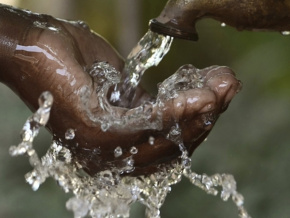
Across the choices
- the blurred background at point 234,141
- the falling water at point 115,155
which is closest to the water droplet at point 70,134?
the falling water at point 115,155

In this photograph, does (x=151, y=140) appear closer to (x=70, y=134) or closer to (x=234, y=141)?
(x=70, y=134)

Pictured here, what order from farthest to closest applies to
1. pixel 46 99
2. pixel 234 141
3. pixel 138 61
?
pixel 234 141 < pixel 138 61 < pixel 46 99

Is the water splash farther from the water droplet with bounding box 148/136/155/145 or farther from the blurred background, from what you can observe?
the blurred background

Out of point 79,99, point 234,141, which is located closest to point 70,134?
point 79,99

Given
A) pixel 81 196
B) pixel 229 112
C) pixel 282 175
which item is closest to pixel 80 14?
pixel 229 112

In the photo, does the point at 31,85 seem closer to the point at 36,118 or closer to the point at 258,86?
the point at 36,118

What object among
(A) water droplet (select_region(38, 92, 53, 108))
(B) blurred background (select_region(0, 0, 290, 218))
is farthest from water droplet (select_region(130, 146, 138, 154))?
(B) blurred background (select_region(0, 0, 290, 218))

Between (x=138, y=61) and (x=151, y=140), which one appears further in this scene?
(x=138, y=61)

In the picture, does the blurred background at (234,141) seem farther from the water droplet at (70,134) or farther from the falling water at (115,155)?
the water droplet at (70,134)
